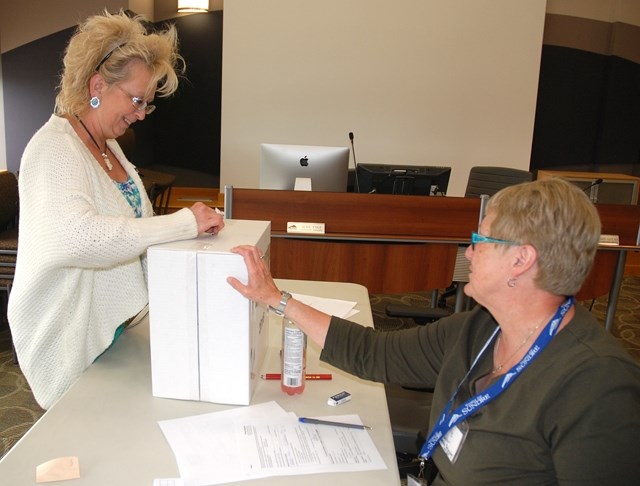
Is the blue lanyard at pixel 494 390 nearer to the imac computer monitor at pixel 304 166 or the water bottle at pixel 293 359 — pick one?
the water bottle at pixel 293 359

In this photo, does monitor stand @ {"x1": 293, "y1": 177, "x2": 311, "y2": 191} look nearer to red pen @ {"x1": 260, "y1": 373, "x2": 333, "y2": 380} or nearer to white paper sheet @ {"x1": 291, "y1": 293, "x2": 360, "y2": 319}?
white paper sheet @ {"x1": 291, "y1": 293, "x2": 360, "y2": 319}

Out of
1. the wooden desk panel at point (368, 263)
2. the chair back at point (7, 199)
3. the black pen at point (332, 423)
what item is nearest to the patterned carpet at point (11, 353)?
the chair back at point (7, 199)

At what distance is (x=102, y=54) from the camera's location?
1453 mm

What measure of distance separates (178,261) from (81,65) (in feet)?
2.12

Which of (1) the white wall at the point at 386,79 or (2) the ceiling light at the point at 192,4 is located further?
(2) the ceiling light at the point at 192,4

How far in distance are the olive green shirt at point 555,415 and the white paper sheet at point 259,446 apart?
7.8 inches

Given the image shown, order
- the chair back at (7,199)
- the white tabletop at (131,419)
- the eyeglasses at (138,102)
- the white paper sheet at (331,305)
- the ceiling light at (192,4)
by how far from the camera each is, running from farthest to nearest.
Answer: the ceiling light at (192,4), the chair back at (7,199), the white paper sheet at (331,305), the eyeglasses at (138,102), the white tabletop at (131,419)

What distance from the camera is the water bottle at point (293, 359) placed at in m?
1.30

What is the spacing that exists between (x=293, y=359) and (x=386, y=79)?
4.92 meters

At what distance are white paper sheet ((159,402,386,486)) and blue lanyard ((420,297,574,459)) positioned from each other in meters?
0.15

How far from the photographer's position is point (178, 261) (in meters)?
1.19

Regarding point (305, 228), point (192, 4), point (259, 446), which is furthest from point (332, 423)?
point (192, 4)

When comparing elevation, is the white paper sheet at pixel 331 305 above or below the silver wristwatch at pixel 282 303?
below

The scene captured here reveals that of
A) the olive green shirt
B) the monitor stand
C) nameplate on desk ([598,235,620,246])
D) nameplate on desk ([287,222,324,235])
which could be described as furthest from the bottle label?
nameplate on desk ([598,235,620,246])
